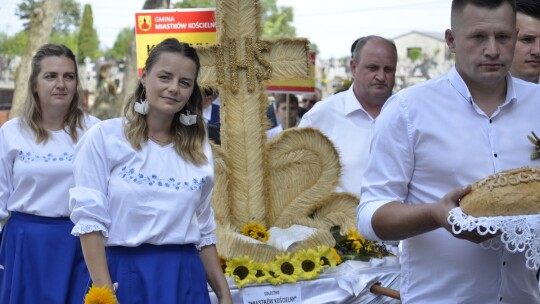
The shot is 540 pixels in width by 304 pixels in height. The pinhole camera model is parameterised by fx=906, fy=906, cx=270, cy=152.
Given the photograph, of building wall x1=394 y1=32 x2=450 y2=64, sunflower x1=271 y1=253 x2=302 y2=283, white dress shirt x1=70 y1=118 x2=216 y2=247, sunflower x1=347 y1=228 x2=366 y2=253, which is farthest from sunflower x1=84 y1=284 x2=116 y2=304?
building wall x1=394 y1=32 x2=450 y2=64

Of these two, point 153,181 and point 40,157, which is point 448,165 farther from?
point 40,157

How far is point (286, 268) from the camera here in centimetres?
432

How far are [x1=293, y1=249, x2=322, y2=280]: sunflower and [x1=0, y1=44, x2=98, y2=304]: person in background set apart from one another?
1.27m

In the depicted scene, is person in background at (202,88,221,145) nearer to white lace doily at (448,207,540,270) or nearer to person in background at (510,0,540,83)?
person in background at (510,0,540,83)

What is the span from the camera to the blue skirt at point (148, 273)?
3.53 meters

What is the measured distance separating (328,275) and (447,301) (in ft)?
5.34

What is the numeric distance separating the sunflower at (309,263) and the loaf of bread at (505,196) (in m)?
1.99

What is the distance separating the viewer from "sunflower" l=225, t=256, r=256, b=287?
166 inches

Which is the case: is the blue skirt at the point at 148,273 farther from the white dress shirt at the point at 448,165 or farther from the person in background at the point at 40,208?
the person in background at the point at 40,208

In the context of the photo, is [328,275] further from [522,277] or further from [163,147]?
[522,277]

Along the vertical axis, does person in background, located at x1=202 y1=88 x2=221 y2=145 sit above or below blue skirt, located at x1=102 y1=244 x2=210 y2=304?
above

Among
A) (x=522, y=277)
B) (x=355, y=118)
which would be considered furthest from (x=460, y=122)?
(x=355, y=118)

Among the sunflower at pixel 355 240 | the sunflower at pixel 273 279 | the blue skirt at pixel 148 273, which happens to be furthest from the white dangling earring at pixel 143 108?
the sunflower at pixel 355 240

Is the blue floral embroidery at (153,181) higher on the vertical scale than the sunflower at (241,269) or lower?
→ higher
